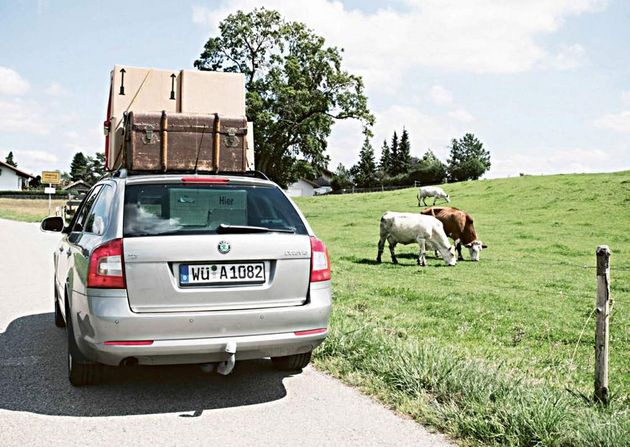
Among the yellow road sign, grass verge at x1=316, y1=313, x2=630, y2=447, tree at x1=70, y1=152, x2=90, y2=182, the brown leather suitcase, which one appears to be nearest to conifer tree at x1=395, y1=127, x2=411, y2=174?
the yellow road sign

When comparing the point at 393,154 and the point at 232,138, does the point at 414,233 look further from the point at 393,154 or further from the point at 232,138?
the point at 393,154

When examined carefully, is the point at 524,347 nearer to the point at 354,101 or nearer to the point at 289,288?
the point at 289,288

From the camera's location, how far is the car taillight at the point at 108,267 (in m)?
4.67

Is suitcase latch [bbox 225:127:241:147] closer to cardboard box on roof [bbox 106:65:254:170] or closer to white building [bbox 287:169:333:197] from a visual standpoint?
cardboard box on roof [bbox 106:65:254:170]

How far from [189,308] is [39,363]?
2.45 metres

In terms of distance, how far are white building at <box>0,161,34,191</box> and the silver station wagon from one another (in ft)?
324

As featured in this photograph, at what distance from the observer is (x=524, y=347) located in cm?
757

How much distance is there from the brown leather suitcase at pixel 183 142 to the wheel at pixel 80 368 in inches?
109

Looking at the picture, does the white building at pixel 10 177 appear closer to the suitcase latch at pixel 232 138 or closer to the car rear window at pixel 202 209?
the suitcase latch at pixel 232 138

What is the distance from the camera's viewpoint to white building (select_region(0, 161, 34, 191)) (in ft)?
310

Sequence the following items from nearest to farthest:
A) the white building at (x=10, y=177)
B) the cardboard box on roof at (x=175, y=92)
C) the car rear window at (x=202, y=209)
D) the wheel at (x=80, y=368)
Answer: the car rear window at (x=202, y=209), the wheel at (x=80, y=368), the cardboard box on roof at (x=175, y=92), the white building at (x=10, y=177)

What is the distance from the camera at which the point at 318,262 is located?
5.22 meters

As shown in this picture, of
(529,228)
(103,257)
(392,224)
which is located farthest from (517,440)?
(529,228)

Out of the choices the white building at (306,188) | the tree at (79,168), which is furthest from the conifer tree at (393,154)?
the tree at (79,168)
